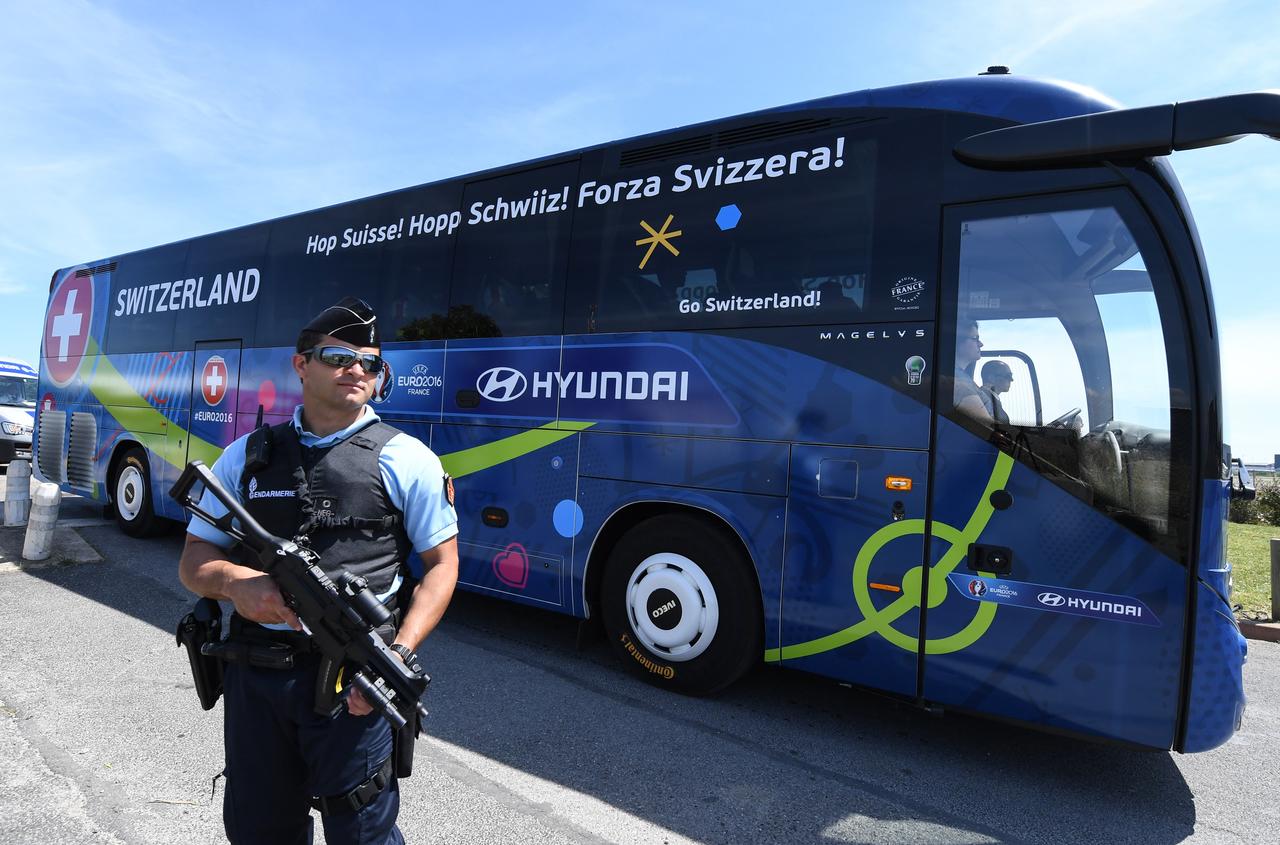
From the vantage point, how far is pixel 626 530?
15.8ft

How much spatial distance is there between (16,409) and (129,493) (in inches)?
400

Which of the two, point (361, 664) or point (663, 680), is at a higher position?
point (361, 664)

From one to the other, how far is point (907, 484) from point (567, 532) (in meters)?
2.21

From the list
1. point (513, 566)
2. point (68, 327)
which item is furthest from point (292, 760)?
point (68, 327)

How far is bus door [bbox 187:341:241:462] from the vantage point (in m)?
7.44

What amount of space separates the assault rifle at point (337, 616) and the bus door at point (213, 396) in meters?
6.33

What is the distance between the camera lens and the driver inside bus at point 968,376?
11.9 feet

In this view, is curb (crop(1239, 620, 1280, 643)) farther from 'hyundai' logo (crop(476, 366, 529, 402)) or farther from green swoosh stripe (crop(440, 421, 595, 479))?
'hyundai' logo (crop(476, 366, 529, 402))

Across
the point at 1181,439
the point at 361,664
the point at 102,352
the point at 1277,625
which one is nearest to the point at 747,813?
the point at 361,664

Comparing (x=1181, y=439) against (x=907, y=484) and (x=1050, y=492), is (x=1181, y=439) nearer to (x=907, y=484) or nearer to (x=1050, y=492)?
(x=1050, y=492)

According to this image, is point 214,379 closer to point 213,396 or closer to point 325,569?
point 213,396

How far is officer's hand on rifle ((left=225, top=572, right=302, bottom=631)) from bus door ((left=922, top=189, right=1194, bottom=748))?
2.98 metres

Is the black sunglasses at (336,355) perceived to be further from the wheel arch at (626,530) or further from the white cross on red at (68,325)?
the white cross on red at (68,325)

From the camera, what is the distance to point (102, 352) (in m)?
9.35
